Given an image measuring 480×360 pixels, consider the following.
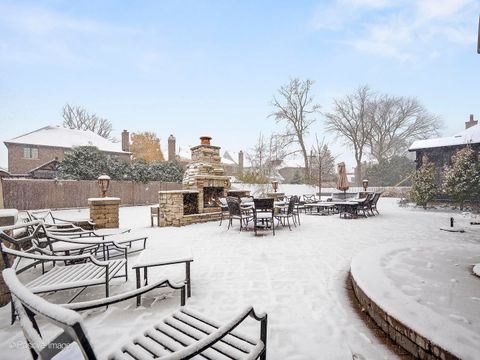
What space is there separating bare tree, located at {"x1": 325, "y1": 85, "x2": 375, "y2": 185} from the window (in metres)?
33.0

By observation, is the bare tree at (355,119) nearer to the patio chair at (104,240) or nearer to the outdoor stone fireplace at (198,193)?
the outdoor stone fireplace at (198,193)

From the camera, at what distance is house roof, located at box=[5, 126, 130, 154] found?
24.9m

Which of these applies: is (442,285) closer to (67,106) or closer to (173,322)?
(173,322)

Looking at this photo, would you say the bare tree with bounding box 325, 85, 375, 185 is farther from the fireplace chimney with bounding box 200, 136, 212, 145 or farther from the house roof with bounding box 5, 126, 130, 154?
the house roof with bounding box 5, 126, 130, 154

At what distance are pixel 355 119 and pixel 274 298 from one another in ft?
102

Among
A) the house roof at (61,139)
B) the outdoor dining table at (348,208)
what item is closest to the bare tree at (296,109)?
the outdoor dining table at (348,208)

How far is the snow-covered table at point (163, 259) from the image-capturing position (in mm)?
2818

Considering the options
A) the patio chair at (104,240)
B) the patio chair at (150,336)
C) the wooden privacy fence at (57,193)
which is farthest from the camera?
the wooden privacy fence at (57,193)

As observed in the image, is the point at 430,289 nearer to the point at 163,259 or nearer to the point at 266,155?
the point at 163,259

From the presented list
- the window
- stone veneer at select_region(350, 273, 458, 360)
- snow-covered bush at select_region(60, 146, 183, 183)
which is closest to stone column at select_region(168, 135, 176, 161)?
snow-covered bush at select_region(60, 146, 183, 183)

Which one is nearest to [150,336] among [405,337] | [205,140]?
[405,337]

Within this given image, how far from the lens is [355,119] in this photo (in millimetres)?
29234

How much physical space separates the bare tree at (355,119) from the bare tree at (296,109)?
212 inches

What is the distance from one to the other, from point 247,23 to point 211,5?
614cm
